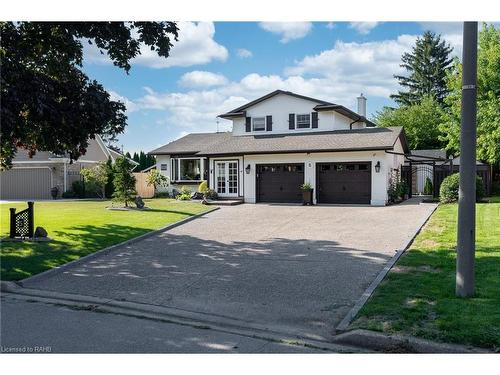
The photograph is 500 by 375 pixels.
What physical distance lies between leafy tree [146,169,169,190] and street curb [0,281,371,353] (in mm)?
20325

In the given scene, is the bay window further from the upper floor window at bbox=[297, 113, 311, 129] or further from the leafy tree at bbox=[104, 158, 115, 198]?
the upper floor window at bbox=[297, 113, 311, 129]

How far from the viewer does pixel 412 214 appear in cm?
1714

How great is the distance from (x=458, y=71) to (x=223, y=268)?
95.8ft

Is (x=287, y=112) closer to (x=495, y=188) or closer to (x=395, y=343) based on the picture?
(x=495, y=188)

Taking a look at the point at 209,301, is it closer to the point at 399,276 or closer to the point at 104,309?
the point at 104,309

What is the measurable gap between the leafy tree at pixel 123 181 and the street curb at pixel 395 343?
16467mm

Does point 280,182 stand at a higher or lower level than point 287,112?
lower

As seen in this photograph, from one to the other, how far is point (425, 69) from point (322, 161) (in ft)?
118

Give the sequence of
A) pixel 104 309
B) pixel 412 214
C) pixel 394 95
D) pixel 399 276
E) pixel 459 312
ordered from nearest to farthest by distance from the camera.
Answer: pixel 459 312 → pixel 104 309 → pixel 399 276 → pixel 412 214 → pixel 394 95

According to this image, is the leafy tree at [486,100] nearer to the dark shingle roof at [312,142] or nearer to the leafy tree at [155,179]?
the dark shingle roof at [312,142]

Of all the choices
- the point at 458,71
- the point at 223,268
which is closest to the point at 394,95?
the point at 458,71

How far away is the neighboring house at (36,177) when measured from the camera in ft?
107

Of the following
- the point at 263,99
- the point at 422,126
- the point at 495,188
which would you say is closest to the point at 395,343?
the point at 263,99

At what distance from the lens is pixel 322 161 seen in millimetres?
22797
